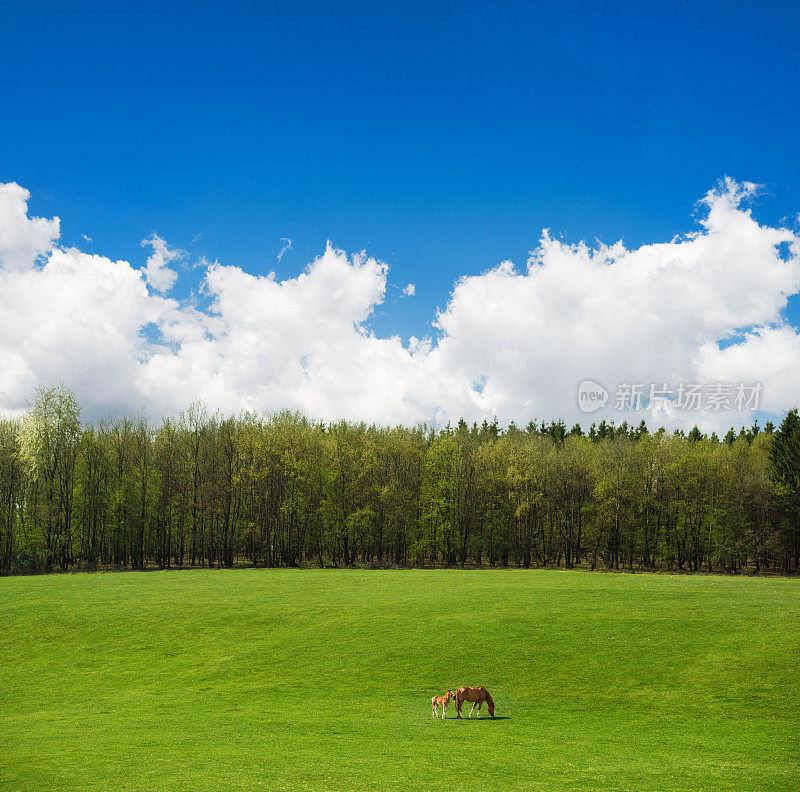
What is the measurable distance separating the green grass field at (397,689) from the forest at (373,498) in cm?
4001

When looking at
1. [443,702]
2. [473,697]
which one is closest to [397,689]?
[443,702]

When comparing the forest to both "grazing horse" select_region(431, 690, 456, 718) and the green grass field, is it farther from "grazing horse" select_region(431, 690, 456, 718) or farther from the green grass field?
"grazing horse" select_region(431, 690, 456, 718)

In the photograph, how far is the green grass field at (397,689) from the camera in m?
15.5

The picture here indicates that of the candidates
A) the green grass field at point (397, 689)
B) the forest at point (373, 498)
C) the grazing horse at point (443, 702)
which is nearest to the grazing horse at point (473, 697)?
the grazing horse at point (443, 702)

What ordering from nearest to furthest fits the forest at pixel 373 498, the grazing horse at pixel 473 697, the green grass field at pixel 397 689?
the green grass field at pixel 397 689 < the grazing horse at pixel 473 697 < the forest at pixel 373 498

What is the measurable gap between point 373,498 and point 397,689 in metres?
63.9

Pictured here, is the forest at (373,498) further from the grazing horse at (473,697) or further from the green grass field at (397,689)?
the grazing horse at (473,697)

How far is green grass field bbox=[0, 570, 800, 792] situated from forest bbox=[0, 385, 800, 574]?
40.0 m

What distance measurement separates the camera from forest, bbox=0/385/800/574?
8038 centimetres

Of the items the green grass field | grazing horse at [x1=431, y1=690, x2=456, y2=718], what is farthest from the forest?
grazing horse at [x1=431, y1=690, x2=456, y2=718]

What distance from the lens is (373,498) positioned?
88750mm

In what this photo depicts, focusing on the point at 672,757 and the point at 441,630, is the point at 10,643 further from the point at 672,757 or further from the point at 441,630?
the point at 672,757

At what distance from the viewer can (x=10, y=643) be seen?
105ft

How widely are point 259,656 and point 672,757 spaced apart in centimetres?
2036
